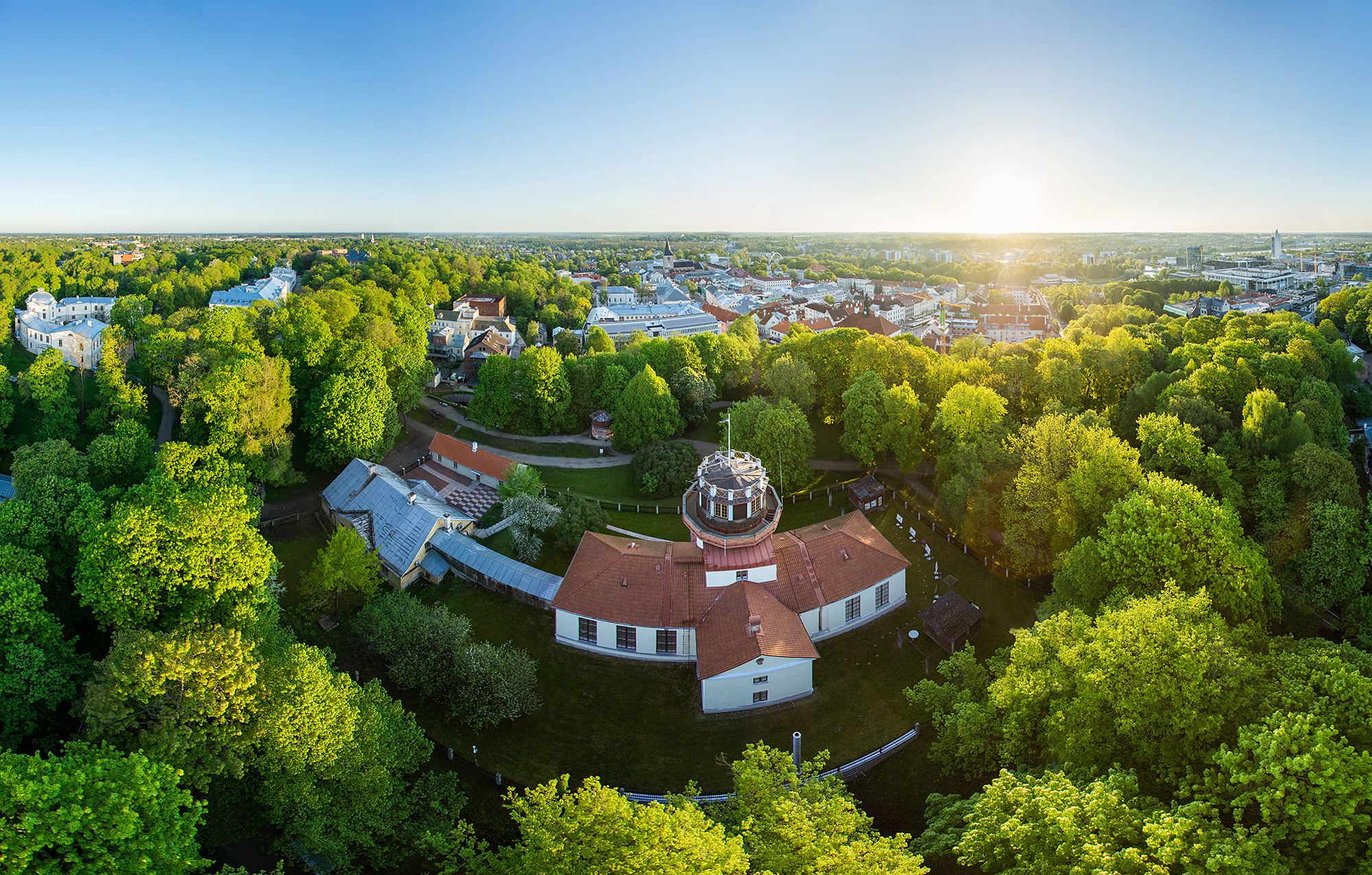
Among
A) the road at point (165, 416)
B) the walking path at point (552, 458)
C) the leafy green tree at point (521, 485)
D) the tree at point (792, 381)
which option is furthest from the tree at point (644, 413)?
the road at point (165, 416)

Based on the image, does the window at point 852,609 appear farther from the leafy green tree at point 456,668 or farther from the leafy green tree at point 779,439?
the leafy green tree at point 456,668

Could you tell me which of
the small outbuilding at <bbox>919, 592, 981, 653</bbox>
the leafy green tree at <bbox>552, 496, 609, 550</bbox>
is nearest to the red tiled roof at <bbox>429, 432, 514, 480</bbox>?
the leafy green tree at <bbox>552, 496, 609, 550</bbox>

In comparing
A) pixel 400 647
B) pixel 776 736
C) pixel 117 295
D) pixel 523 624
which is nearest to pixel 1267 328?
pixel 776 736

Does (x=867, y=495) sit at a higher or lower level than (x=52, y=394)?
lower

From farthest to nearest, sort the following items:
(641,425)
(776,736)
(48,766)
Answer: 1. (641,425)
2. (776,736)
3. (48,766)

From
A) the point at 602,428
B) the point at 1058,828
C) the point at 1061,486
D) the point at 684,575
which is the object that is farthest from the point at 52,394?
the point at 1061,486

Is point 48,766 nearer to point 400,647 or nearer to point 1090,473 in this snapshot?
point 400,647

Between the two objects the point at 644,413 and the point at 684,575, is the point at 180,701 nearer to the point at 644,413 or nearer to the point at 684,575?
the point at 684,575
